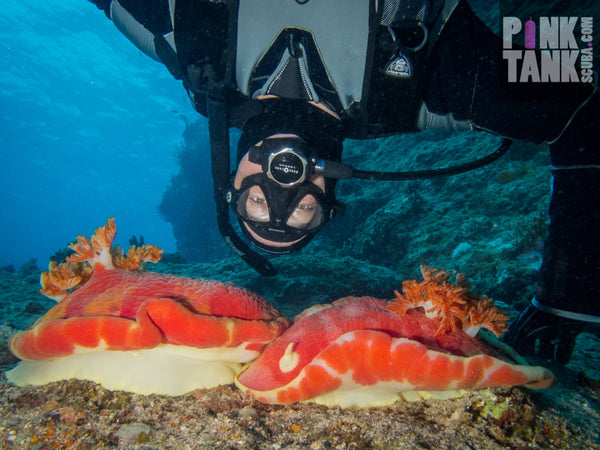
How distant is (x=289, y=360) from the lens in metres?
1.37

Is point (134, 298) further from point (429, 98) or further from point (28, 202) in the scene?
point (28, 202)

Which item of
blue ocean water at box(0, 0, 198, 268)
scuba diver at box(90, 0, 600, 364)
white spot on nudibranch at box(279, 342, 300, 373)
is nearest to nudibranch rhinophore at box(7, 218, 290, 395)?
white spot on nudibranch at box(279, 342, 300, 373)

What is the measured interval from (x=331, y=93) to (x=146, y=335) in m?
2.40

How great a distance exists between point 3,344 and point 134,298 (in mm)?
1589

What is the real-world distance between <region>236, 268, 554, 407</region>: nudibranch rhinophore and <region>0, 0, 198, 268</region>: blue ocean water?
2336 centimetres

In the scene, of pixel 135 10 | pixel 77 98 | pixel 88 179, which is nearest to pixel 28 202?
pixel 88 179

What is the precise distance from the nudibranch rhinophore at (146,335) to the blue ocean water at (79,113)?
22.8 meters

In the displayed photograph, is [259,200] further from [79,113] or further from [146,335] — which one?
[79,113]

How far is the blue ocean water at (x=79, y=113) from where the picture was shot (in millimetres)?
28766

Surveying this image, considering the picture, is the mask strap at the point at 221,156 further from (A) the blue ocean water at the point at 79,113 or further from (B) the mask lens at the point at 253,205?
(A) the blue ocean water at the point at 79,113

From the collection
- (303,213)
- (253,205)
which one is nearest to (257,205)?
(253,205)

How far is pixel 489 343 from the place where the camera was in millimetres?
1526

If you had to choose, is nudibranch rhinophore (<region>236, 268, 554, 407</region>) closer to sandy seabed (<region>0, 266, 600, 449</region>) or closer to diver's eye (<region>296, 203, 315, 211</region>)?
sandy seabed (<region>0, 266, 600, 449</region>)

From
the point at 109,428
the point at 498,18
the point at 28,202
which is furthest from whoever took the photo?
the point at 28,202
